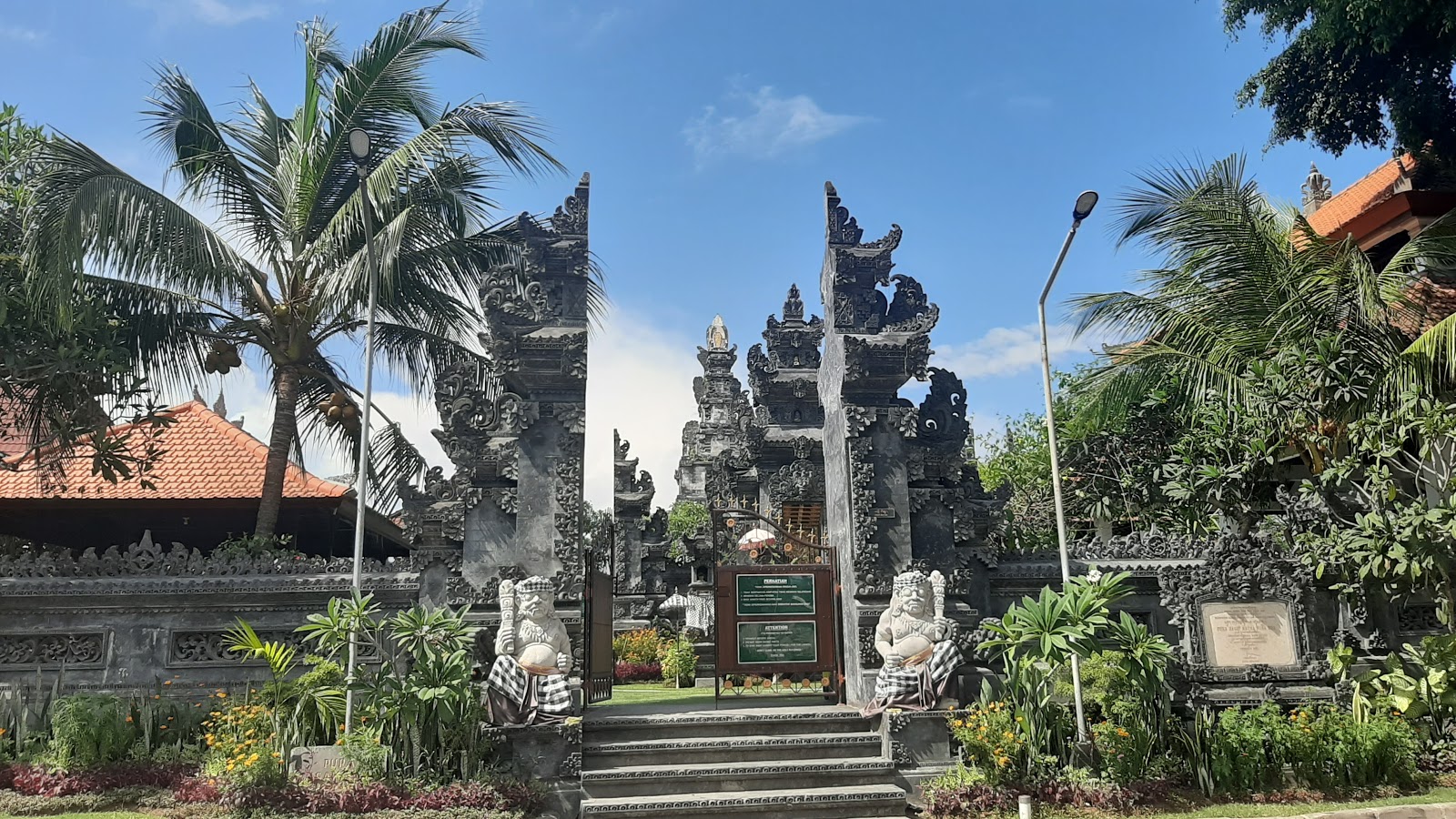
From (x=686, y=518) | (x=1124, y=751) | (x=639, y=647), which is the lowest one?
(x=1124, y=751)

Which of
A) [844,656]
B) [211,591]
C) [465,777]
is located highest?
[211,591]

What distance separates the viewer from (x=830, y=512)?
1052 centimetres

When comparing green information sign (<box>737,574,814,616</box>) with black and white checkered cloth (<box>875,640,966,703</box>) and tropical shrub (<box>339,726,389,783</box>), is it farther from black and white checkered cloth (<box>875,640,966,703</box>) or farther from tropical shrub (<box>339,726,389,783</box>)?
tropical shrub (<box>339,726,389,783</box>)

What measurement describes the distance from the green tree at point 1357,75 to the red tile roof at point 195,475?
52.2ft

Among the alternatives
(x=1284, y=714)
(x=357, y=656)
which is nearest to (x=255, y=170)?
(x=357, y=656)

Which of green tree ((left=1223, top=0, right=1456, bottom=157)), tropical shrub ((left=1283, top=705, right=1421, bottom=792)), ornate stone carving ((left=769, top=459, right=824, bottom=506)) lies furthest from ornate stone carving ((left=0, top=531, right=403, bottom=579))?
green tree ((left=1223, top=0, right=1456, bottom=157))

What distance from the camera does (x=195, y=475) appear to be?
580 inches

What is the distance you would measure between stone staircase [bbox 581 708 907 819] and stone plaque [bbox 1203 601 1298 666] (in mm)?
3873

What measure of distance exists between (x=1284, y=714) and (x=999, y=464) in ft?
42.6

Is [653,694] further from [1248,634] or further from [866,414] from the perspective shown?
[1248,634]

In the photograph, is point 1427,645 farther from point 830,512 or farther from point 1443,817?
point 830,512

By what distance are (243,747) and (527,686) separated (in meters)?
2.34

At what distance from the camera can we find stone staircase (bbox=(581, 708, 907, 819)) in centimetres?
784

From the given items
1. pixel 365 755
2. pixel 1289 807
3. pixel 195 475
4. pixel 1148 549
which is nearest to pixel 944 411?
pixel 1148 549
